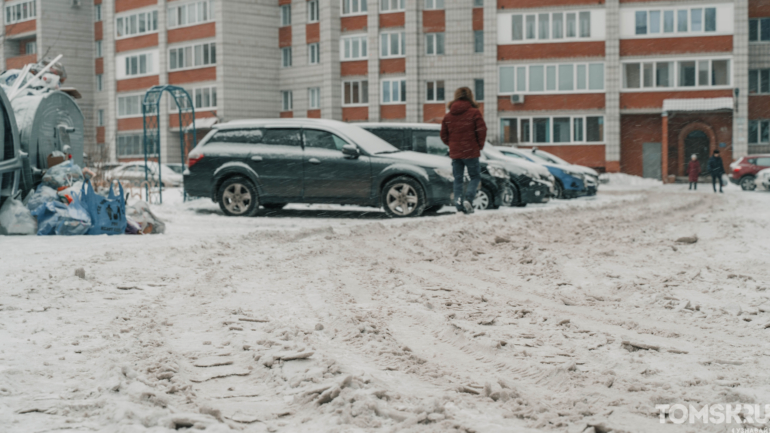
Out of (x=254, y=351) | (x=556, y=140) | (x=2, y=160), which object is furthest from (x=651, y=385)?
(x=556, y=140)

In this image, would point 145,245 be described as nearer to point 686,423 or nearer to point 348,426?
point 348,426

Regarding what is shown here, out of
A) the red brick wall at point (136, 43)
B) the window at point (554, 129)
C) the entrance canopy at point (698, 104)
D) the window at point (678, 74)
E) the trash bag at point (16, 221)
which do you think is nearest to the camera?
the trash bag at point (16, 221)

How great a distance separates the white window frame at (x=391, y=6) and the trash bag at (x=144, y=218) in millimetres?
36008

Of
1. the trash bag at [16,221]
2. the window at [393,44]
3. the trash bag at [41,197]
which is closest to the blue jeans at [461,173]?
the trash bag at [41,197]

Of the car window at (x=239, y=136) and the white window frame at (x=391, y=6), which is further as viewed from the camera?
the white window frame at (x=391, y=6)

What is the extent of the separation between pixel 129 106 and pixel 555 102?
28.7 metres

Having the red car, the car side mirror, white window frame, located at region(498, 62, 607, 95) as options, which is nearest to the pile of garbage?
the car side mirror

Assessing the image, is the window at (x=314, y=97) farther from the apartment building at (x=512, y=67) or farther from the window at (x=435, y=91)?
the window at (x=435, y=91)

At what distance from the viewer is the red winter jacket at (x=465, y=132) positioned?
40.5 ft

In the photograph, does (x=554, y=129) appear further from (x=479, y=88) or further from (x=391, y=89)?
(x=391, y=89)

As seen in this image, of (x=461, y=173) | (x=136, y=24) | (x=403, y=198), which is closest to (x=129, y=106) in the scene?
(x=136, y=24)

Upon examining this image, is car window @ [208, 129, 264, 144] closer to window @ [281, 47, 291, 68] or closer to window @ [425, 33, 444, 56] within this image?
window @ [425, 33, 444, 56]

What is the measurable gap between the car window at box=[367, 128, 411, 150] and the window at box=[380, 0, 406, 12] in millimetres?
30301

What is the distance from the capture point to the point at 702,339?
4.64 meters
